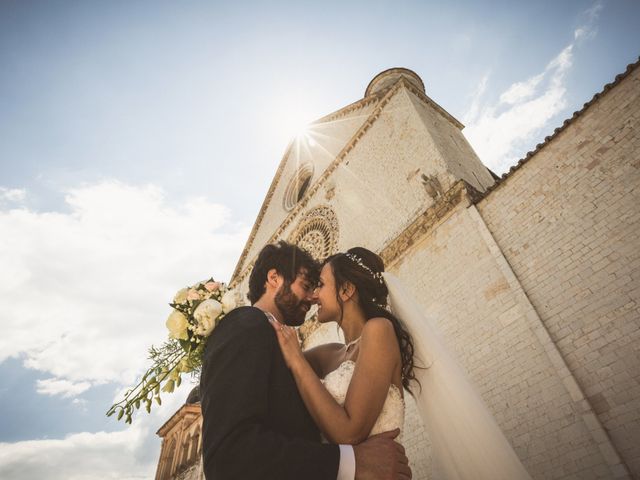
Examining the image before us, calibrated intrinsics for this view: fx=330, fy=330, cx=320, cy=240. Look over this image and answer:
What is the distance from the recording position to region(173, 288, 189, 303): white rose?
2691mm

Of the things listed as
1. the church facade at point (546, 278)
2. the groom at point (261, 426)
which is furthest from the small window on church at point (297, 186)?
the groom at point (261, 426)

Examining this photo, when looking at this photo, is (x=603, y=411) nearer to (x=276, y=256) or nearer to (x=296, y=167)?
(x=276, y=256)

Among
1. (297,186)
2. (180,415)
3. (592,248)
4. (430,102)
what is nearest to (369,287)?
(592,248)

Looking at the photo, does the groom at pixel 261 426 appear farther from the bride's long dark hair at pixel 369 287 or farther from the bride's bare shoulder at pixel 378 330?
the bride's long dark hair at pixel 369 287

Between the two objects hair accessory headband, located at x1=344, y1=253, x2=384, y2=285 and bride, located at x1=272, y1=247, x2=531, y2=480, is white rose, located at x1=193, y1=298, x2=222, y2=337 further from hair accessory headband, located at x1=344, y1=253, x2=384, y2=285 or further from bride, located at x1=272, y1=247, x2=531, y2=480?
hair accessory headband, located at x1=344, y1=253, x2=384, y2=285

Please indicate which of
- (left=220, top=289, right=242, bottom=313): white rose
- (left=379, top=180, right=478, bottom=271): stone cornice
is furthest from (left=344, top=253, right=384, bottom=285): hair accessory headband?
(left=379, top=180, right=478, bottom=271): stone cornice

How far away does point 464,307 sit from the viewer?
7.48m

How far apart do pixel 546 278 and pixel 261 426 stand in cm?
676

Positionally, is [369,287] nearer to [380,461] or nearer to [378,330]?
[378,330]

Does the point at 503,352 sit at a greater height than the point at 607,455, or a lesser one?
greater

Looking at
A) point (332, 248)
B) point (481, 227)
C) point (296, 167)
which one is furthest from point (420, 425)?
point (296, 167)

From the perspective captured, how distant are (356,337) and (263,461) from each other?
1693 millimetres

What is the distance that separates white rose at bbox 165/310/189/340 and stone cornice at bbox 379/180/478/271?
7.50 meters

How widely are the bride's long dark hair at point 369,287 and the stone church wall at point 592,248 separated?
436 centimetres
